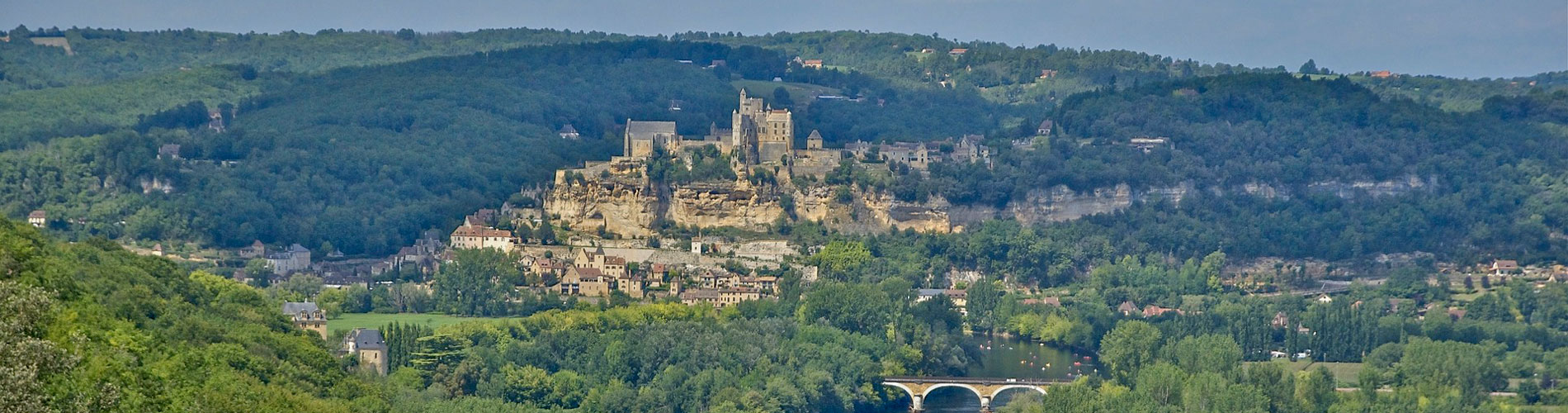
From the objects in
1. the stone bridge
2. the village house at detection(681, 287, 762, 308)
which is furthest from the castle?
the stone bridge

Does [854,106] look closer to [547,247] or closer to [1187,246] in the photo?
[1187,246]

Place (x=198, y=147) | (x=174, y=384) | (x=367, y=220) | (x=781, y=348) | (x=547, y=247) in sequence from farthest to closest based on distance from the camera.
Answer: (x=198, y=147), (x=367, y=220), (x=547, y=247), (x=781, y=348), (x=174, y=384)

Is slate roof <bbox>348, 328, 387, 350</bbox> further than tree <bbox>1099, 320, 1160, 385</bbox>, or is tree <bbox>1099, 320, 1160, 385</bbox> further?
tree <bbox>1099, 320, 1160, 385</bbox>

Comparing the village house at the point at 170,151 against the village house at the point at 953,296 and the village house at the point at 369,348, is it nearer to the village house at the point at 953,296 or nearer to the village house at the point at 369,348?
the village house at the point at 953,296

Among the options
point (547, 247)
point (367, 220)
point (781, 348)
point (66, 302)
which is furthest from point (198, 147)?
point (66, 302)

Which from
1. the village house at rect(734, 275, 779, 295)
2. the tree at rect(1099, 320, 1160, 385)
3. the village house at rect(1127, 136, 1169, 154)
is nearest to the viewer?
the tree at rect(1099, 320, 1160, 385)

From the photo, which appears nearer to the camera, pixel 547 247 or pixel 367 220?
pixel 547 247

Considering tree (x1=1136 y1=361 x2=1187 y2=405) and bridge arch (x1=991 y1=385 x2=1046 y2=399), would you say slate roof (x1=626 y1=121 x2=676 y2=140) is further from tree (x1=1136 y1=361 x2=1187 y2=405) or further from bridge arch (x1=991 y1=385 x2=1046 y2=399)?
tree (x1=1136 y1=361 x2=1187 y2=405)
